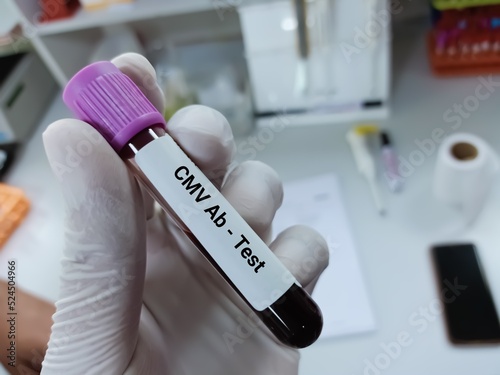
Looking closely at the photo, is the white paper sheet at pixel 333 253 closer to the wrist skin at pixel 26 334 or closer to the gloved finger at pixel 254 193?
the gloved finger at pixel 254 193

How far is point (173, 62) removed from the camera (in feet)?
3.73

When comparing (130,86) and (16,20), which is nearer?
(130,86)

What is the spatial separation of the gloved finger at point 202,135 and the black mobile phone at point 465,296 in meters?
0.46

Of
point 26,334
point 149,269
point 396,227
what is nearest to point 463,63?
point 396,227

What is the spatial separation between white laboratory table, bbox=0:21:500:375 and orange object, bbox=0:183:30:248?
0.02 metres

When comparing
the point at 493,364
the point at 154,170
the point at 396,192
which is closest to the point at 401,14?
the point at 396,192

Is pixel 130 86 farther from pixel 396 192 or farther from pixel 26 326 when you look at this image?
pixel 396 192

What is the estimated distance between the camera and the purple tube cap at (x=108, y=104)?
0.41 m

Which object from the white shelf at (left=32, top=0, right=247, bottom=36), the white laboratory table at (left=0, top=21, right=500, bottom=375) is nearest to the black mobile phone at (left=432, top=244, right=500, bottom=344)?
the white laboratory table at (left=0, top=21, right=500, bottom=375)

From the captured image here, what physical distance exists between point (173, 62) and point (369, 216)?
0.63m

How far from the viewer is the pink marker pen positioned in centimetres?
41

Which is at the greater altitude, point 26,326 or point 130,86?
point 130,86

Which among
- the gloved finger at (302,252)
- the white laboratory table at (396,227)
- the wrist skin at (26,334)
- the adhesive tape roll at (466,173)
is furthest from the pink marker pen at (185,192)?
the adhesive tape roll at (466,173)

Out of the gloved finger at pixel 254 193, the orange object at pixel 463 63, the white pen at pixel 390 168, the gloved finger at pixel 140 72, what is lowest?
the white pen at pixel 390 168
